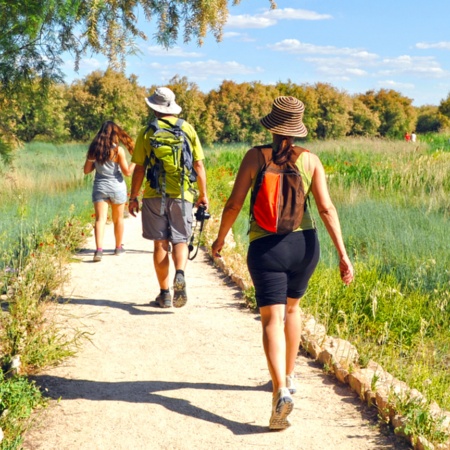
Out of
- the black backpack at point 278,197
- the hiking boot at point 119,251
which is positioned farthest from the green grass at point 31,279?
the black backpack at point 278,197

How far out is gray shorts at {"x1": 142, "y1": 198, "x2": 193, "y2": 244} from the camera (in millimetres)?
6762

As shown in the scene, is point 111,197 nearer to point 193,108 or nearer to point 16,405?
point 16,405

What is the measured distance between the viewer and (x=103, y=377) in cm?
532

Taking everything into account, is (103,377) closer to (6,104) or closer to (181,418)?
(181,418)

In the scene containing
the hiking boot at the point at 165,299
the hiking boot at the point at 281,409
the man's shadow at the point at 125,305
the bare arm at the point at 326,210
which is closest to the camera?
the hiking boot at the point at 281,409

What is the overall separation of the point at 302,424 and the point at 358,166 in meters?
14.8

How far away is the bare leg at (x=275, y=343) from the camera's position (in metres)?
4.27

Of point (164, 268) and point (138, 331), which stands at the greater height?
point (164, 268)

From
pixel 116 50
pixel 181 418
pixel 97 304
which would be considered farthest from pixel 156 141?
pixel 181 418

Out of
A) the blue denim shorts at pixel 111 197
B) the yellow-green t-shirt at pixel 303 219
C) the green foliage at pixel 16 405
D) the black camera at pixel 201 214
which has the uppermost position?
the yellow-green t-shirt at pixel 303 219

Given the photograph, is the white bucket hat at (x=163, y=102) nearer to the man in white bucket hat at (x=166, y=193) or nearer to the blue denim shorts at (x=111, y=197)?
the man in white bucket hat at (x=166, y=193)

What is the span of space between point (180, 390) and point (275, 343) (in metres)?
1.08

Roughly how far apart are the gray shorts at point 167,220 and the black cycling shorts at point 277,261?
2.41 m

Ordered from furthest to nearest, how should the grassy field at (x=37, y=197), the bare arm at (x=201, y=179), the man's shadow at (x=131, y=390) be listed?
the grassy field at (x=37, y=197) → the bare arm at (x=201, y=179) → the man's shadow at (x=131, y=390)
